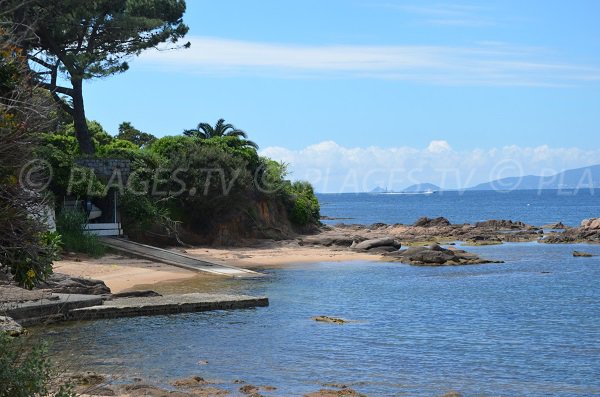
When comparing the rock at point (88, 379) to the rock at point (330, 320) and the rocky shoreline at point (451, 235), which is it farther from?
the rocky shoreline at point (451, 235)

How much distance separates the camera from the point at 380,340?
2058 cm

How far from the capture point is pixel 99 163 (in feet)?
133

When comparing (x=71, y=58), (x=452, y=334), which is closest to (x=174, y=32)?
(x=71, y=58)

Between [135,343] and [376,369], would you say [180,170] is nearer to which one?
[135,343]

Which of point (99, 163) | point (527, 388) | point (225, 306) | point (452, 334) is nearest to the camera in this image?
point (527, 388)

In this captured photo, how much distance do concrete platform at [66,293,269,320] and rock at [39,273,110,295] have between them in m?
1.28

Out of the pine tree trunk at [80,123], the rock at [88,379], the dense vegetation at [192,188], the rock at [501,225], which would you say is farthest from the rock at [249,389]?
the rock at [501,225]

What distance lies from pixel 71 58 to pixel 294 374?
2948cm

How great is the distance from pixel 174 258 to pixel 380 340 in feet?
57.1

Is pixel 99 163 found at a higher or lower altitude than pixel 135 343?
higher

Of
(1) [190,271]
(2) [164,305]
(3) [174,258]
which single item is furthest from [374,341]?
(3) [174,258]

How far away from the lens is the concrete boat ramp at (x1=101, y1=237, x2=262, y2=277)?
1373 inches

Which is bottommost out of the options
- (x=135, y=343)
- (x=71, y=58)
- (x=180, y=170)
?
(x=135, y=343)

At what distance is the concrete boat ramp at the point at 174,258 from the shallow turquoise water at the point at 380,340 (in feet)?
6.95
